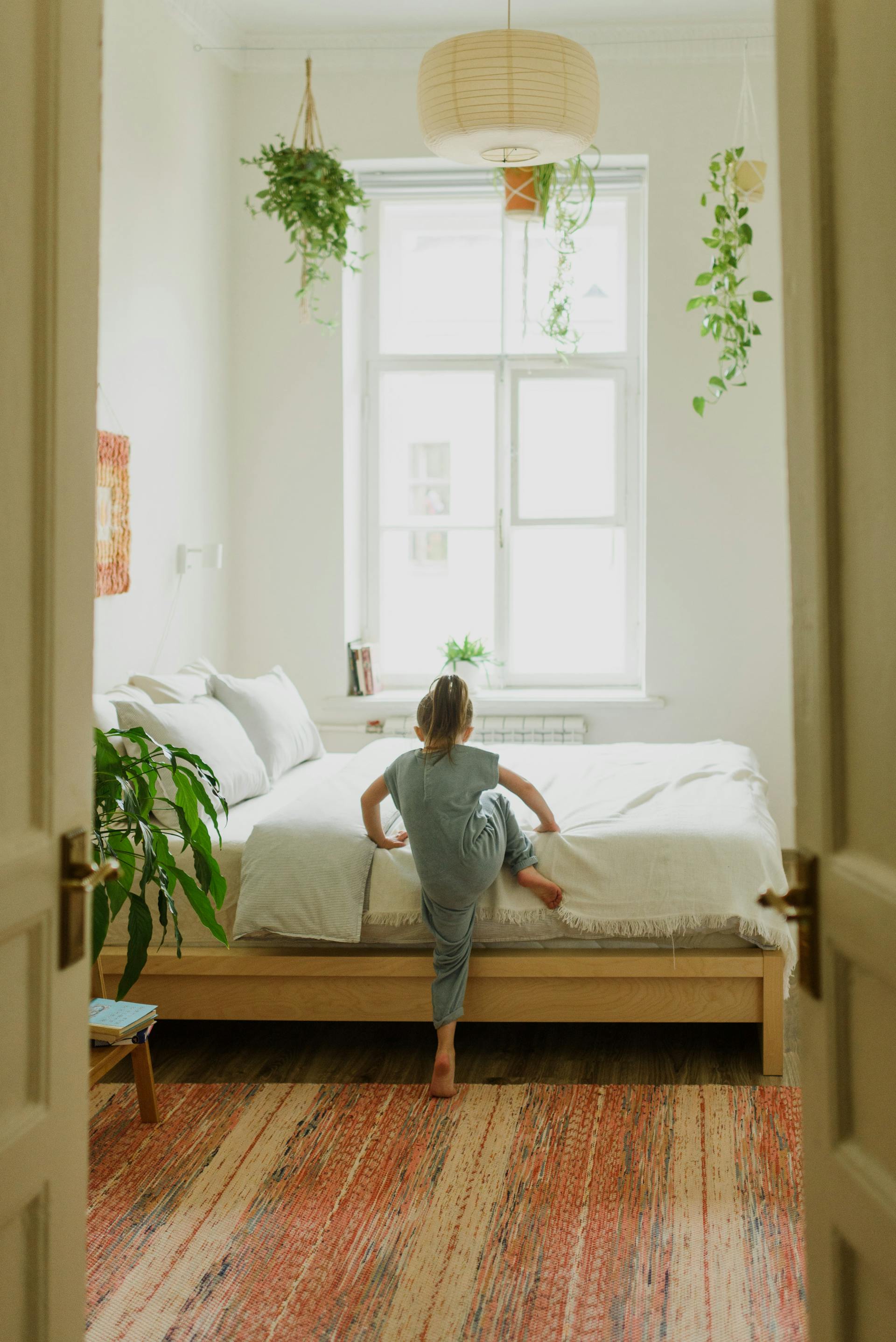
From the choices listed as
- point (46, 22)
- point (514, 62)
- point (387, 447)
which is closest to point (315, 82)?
point (387, 447)

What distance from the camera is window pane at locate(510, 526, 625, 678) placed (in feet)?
17.1

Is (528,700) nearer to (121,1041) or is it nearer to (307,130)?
(307,130)

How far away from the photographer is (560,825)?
2934mm

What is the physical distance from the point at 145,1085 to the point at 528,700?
2.76 m

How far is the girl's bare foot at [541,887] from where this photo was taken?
8.96ft

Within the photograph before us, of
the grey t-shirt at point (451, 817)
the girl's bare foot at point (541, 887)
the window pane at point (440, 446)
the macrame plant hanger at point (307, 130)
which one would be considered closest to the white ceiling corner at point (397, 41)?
the macrame plant hanger at point (307, 130)

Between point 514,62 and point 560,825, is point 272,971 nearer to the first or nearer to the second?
point 560,825

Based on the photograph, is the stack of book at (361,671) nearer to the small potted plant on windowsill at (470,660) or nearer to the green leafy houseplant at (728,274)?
the small potted plant on windowsill at (470,660)

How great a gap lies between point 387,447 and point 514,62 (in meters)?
2.56

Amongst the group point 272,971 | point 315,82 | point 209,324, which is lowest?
point 272,971

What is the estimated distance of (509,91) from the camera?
2826 mm

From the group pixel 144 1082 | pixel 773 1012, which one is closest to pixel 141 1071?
pixel 144 1082

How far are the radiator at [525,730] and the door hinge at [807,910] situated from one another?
3.76 metres

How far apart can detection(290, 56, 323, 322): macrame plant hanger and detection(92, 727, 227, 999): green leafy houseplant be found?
2469 mm
